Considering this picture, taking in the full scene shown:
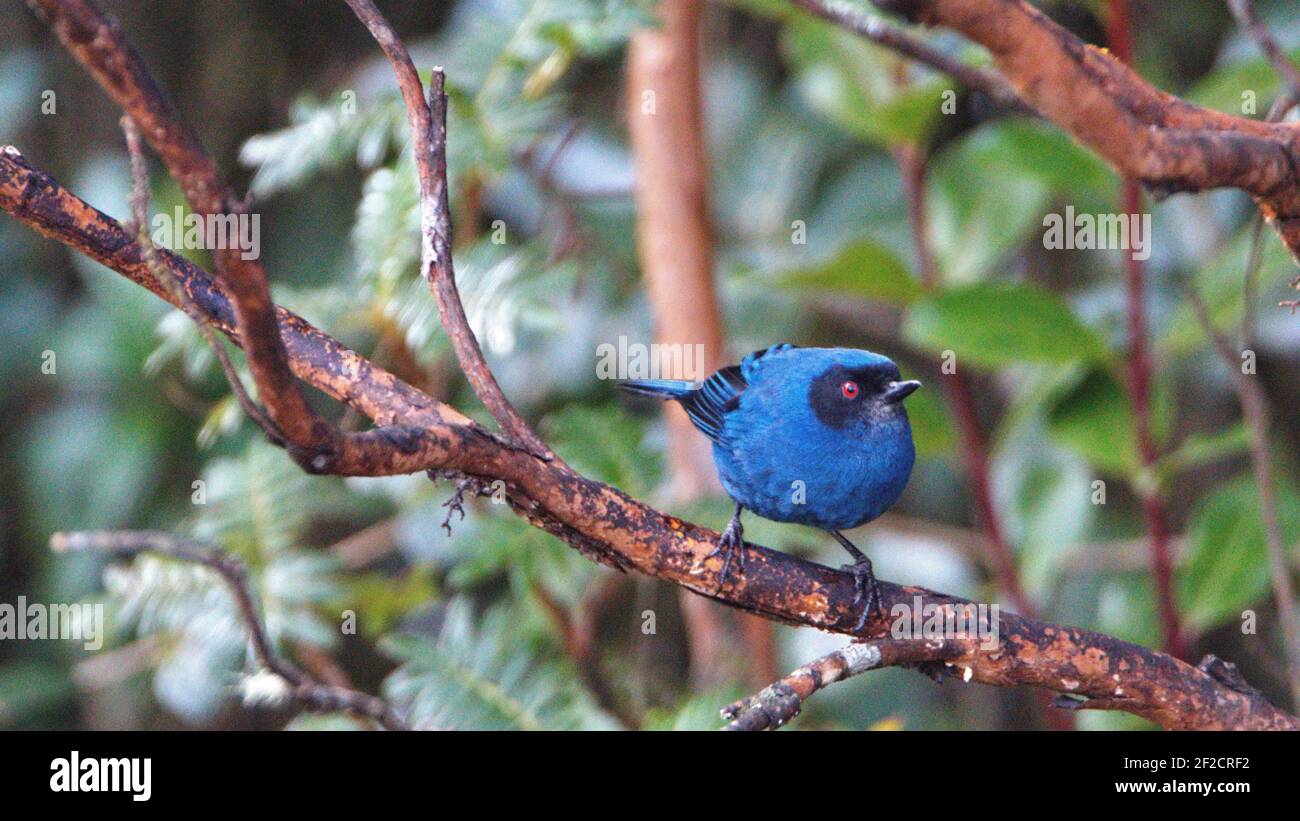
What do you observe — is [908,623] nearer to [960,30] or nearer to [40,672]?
[960,30]

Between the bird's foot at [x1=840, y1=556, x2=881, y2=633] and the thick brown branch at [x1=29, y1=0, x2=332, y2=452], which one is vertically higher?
the thick brown branch at [x1=29, y1=0, x2=332, y2=452]

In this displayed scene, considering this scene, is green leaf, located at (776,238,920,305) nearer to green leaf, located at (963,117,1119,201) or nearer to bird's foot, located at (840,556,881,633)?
green leaf, located at (963,117,1119,201)

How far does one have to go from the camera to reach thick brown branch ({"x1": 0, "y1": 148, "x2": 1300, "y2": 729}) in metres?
1.60

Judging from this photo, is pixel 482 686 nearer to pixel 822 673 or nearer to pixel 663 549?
pixel 663 549

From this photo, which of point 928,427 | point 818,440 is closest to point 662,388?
point 818,440

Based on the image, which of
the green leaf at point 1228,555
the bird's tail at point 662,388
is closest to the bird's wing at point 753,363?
the bird's tail at point 662,388

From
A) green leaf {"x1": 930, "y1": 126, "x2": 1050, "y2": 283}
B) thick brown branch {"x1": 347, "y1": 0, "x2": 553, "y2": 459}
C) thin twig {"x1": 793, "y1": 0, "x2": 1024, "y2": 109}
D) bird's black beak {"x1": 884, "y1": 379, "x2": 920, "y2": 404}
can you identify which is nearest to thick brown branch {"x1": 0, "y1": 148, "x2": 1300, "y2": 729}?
thick brown branch {"x1": 347, "y1": 0, "x2": 553, "y2": 459}

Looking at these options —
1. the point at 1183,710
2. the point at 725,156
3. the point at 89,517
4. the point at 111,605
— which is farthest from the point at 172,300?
the point at 725,156

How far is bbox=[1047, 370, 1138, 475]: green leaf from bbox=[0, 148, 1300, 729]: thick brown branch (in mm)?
1386

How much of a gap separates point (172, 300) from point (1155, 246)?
3.29m

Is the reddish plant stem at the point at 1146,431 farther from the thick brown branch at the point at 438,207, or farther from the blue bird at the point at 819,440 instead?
the thick brown branch at the point at 438,207

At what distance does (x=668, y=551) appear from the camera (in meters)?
1.71

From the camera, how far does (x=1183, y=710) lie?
5.85 feet

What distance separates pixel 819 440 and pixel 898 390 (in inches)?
6.5
